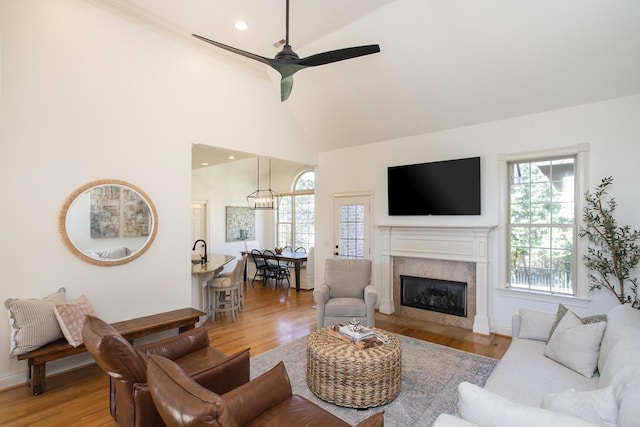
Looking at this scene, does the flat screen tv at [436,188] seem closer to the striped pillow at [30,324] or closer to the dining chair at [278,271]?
the dining chair at [278,271]

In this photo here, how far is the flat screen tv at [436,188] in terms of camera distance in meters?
4.50

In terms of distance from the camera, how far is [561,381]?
7.06 ft

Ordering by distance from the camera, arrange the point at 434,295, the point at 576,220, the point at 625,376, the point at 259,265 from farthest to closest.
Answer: the point at 259,265
the point at 434,295
the point at 576,220
the point at 625,376

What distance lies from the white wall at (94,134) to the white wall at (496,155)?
2.33 m

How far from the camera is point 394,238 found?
5.27m

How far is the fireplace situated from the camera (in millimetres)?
4704

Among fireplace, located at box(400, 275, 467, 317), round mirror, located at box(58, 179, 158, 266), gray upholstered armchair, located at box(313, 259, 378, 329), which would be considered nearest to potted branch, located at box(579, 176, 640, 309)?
fireplace, located at box(400, 275, 467, 317)

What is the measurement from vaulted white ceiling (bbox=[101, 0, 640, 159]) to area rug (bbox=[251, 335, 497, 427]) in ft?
10.5

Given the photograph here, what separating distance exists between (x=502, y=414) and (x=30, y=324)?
3605mm

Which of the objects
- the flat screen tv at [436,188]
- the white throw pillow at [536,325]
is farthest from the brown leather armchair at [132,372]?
the flat screen tv at [436,188]

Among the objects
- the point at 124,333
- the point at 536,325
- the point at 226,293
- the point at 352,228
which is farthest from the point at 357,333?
the point at 352,228

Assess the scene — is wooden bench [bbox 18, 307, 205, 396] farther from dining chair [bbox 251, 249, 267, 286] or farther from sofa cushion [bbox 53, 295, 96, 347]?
dining chair [bbox 251, 249, 267, 286]

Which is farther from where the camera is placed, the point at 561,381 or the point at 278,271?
the point at 278,271

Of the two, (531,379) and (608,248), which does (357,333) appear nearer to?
(531,379)
